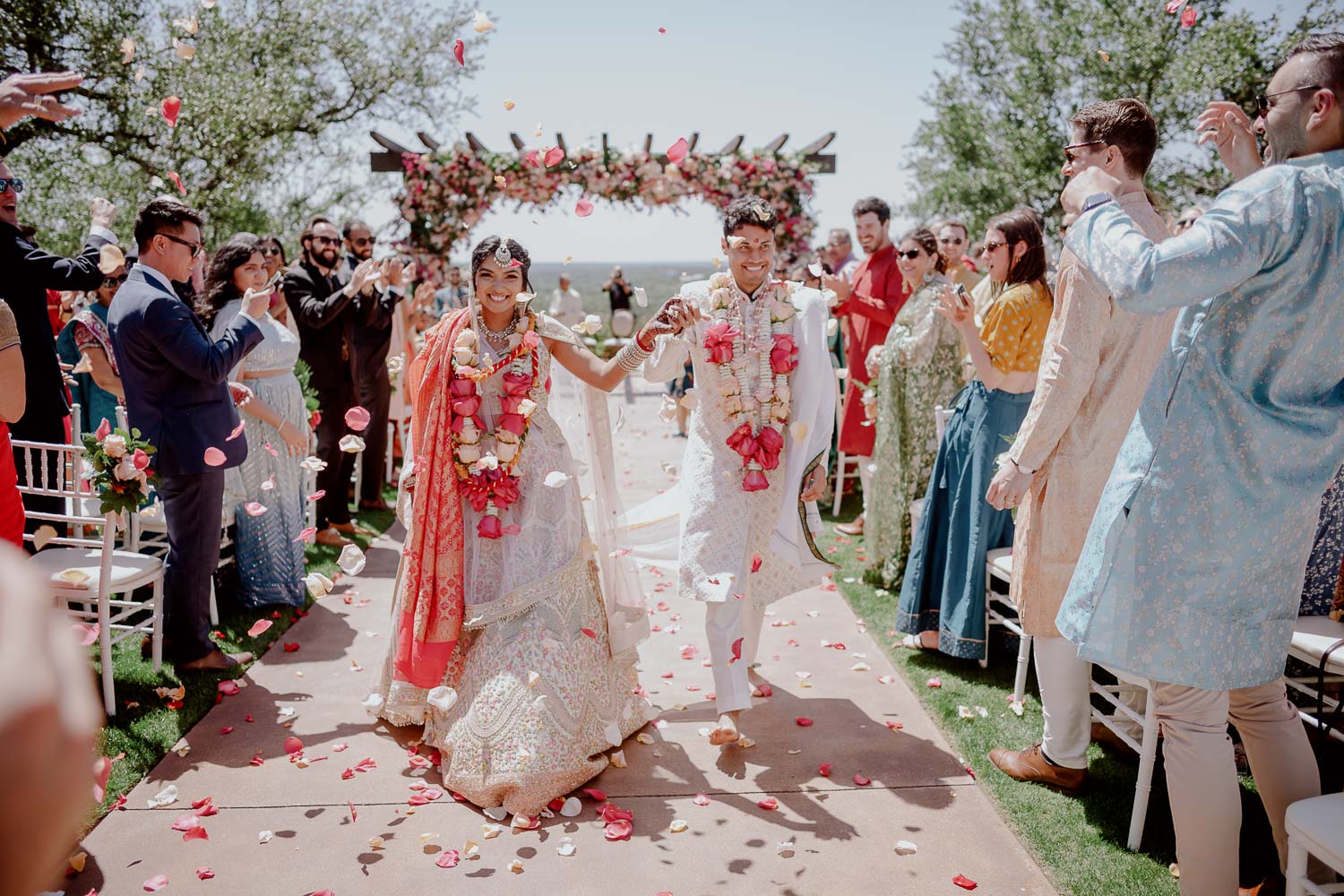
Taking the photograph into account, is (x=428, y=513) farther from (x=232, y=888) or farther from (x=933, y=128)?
(x=933, y=128)

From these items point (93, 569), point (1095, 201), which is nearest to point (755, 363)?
point (1095, 201)

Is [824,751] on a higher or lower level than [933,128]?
lower

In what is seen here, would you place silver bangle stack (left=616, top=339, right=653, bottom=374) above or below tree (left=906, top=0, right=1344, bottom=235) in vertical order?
below

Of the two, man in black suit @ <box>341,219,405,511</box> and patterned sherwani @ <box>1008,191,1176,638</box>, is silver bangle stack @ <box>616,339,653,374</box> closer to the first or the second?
patterned sherwani @ <box>1008,191,1176,638</box>

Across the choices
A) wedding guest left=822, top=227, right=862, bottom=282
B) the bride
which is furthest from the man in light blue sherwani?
wedding guest left=822, top=227, right=862, bottom=282

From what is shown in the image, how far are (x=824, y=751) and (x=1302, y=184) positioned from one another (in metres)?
2.70

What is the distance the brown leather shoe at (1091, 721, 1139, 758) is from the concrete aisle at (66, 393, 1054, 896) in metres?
0.68

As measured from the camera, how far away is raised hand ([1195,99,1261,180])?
2.63m

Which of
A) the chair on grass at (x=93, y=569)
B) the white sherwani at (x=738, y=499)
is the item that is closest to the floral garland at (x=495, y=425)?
the white sherwani at (x=738, y=499)

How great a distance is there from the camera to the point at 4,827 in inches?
29.5

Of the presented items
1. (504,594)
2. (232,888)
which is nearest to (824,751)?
(504,594)

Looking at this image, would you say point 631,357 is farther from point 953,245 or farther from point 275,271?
point 275,271

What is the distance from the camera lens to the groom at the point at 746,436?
381 centimetres

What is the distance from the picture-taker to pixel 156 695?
4.19 m
